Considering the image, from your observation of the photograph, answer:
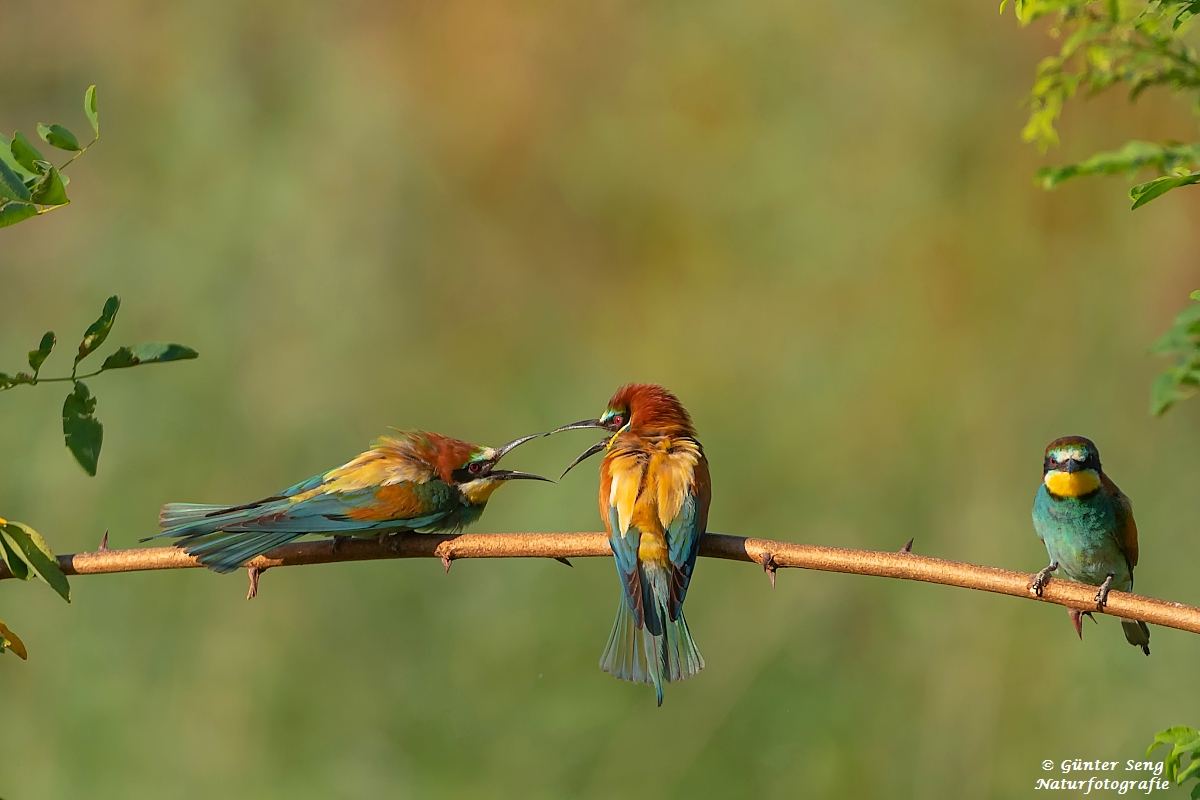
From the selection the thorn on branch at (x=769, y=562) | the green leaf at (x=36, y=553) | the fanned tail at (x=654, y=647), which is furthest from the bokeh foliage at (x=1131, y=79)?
the green leaf at (x=36, y=553)

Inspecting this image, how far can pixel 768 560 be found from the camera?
5.84ft

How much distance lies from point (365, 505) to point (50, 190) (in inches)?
50.2

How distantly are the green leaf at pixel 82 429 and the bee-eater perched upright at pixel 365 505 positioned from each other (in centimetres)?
63

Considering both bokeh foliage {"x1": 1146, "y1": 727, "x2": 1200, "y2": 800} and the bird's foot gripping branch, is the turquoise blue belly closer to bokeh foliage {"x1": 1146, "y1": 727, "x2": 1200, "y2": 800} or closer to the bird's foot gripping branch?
bokeh foliage {"x1": 1146, "y1": 727, "x2": 1200, "y2": 800}

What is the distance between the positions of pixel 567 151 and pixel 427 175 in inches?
28.8

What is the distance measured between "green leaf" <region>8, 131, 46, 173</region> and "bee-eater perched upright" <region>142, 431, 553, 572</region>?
0.79m

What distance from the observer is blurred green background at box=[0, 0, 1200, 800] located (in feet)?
11.9

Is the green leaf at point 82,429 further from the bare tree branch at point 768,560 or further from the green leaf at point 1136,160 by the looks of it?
the green leaf at point 1136,160

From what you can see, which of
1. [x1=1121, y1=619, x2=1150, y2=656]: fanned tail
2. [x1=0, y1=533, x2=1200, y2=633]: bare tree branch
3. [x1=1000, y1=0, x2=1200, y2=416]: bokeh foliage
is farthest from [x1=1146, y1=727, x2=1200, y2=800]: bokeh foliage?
[x1=1121, y1=619, x2=1150, y2=656]: fanned tail

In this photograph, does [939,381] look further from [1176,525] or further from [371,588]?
[371,588]

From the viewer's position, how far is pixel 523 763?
11.9 ft

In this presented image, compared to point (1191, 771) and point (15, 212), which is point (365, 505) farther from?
point (1191, 771)

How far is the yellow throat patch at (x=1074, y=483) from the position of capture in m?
2.55

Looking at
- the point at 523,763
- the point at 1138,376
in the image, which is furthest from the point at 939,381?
the point at 523,763
